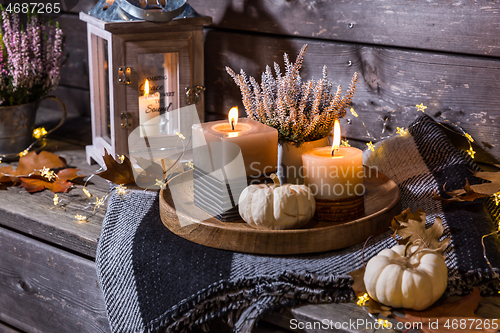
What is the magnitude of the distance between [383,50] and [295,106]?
0.96 feet

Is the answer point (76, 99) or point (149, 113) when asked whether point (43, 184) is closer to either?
point (149, 113)

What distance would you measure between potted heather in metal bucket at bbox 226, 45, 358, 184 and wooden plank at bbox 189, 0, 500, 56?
0.21 meters

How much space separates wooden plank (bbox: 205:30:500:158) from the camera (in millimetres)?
883

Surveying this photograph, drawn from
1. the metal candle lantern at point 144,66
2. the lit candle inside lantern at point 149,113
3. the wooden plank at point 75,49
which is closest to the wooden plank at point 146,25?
the metal candle lantern at point 144,66

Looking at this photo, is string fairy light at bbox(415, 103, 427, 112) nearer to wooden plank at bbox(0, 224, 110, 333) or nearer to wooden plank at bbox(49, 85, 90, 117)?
wooden plank at bbox(0, 224, 110, 333)

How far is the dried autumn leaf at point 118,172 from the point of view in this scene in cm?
93

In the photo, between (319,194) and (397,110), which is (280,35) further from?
(319,194)

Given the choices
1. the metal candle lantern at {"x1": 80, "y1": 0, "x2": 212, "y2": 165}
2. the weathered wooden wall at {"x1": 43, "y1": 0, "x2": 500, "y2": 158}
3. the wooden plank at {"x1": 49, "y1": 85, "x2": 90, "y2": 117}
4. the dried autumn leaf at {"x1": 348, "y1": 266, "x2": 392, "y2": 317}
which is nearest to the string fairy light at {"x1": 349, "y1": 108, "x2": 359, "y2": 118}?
the weathered wooden wall at {"x1": 43, "y1": 0, "x2": 500, "y2": 158}

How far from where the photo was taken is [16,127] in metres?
1.14

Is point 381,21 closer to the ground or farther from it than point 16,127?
farther from it

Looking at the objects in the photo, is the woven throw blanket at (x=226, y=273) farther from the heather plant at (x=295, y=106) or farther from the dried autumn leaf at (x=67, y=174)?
the dried autumn leaf at (x=67, y=174)

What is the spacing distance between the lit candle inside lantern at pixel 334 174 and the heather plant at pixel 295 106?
0.10 metres

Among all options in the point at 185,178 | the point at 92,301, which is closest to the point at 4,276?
the point at 92,301

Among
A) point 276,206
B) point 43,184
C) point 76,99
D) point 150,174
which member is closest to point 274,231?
point 276,206
